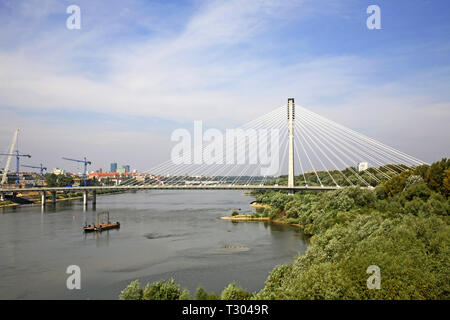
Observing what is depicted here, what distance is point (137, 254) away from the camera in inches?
474

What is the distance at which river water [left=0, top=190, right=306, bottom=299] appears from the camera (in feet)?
29.3

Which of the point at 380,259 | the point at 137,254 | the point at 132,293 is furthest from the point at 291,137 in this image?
the point at 132,293

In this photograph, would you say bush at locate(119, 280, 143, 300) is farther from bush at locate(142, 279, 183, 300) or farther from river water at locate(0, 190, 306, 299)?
river water at locate(0, 190, 306, 299)

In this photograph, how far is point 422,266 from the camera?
6461 millimetres

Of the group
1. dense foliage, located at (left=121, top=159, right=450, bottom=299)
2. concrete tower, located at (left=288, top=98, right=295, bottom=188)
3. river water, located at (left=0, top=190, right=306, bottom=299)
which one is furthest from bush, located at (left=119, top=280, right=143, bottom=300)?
concrete tower, located at (left=288, top=98, right=295, bottom=188)

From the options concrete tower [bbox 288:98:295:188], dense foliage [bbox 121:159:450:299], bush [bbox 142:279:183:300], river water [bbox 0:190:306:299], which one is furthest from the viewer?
concrete tower [bbox 288:98:295:188]

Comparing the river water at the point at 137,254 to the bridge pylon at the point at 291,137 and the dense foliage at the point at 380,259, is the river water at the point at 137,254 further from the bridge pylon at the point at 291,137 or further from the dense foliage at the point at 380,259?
the bridge pylon at the point at 291,137

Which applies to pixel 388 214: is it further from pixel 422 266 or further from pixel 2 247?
pixel 2 247

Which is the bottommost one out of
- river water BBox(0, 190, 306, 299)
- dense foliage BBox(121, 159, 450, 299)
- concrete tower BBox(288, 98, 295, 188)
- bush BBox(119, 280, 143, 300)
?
river water BBox(0, 190, 306, 299)

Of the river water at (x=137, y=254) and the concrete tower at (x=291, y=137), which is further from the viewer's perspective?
the concrete tower at (x=291, y=137)

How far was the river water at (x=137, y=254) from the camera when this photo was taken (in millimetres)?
8938

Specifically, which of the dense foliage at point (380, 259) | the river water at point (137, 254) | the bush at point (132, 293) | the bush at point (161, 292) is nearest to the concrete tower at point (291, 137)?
the river water at point (137, 254)

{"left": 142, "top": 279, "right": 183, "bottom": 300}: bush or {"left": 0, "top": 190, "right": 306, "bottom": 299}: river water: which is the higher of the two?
{"left": 142, "top": 279, "right": 183, "bottom": 300}: bush
